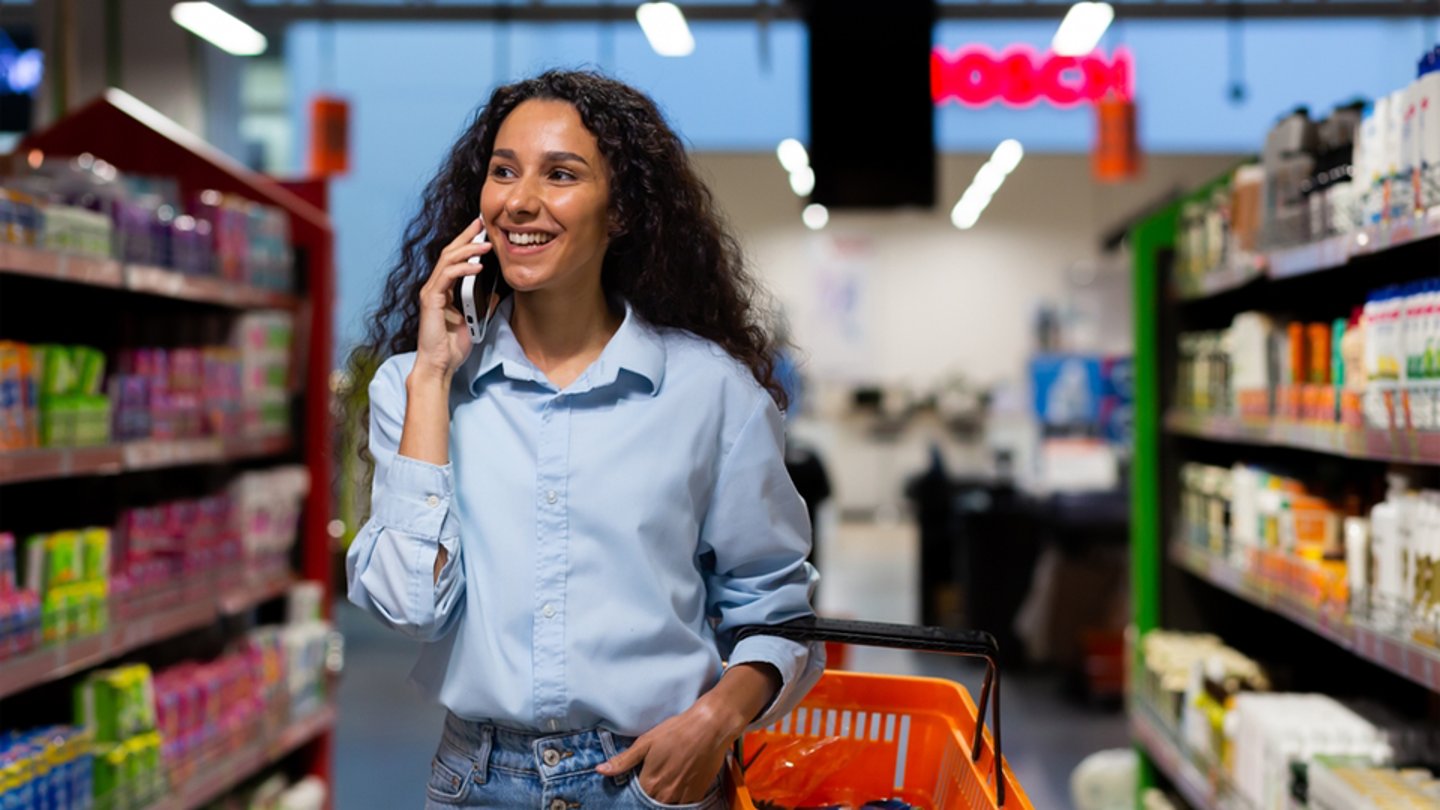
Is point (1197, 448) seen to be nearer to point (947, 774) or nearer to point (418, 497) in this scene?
point (947, 774)

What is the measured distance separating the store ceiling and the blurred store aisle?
14.7 feet

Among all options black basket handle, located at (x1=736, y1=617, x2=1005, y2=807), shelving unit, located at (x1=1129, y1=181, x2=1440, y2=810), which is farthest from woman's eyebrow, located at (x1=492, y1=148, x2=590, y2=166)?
shelving unit, located at (x1=1129, y1=181, x2=1440, y2=810)

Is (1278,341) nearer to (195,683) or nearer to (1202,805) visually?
(1202,805)

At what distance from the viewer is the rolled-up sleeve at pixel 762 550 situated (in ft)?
6.04

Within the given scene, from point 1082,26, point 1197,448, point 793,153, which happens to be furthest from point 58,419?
point 793,153

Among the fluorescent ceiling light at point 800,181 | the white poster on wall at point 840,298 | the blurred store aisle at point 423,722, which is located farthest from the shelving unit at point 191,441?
the white poster on wall at point 840,298

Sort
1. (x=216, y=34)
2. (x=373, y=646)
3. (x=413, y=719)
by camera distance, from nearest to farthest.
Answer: (x=413, y=719) < (x=216, y=34) < (x=373, y=646)

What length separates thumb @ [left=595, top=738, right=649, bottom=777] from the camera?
173 centimetres

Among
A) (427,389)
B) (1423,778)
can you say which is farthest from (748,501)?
(1423,778)

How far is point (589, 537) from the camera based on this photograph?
5.86 ft

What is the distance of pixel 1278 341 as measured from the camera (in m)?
3.62

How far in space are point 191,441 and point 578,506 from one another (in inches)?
107

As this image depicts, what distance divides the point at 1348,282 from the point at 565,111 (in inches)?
107

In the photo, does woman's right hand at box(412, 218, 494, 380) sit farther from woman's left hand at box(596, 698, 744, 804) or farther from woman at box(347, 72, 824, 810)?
woman's left hand at box(596, 698, 744, 804)
